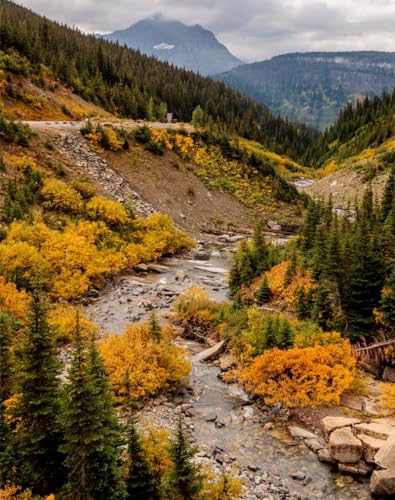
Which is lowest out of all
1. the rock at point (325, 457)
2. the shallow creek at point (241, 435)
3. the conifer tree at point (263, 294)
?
the shallow creek at point (241, 435)

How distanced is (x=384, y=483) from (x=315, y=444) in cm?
304

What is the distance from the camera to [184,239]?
146ft

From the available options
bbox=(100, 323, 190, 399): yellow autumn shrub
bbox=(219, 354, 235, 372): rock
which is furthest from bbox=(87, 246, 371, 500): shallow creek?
bbox=(100, 323, 190, 399): yellow autumn shrub

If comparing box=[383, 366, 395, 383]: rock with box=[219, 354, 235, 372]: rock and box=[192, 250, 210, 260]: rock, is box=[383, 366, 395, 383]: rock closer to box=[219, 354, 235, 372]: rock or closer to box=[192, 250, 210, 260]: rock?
box=[219, 354, 235, 372]: rock

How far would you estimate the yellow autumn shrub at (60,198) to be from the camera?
3822 cm

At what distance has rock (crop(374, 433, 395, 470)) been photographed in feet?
46.9

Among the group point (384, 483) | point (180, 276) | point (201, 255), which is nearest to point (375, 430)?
point (384, 483)

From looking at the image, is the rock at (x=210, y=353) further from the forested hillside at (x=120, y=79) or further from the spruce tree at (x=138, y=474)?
the forested hillside at (x=120, y=79)

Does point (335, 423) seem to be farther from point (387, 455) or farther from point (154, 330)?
point (154, 330)

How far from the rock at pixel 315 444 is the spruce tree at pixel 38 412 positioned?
918 cm

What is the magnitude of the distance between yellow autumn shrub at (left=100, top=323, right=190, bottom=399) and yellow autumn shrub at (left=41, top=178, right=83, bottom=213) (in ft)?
65.9

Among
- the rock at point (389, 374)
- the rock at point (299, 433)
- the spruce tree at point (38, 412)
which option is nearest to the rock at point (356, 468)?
the rock at point (299, 433)

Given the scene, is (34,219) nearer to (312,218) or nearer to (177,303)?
(177,303)

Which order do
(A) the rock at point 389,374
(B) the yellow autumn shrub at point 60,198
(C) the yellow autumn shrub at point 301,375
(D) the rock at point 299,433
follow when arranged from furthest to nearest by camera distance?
(B) the yellow autumn shrub at point 60,198 < (A) the rock at point 389,374 < (C) the yellow autumn shrub at point 301,375 < (D) the rock at point 299,433
